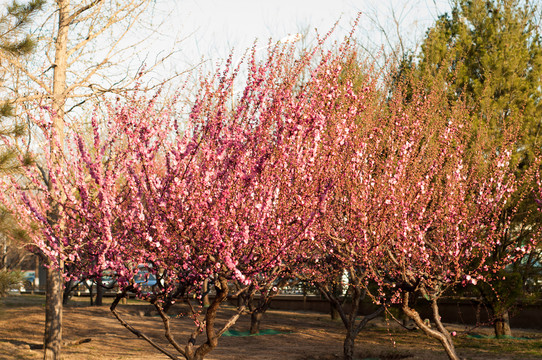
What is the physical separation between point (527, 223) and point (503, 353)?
3.90 m

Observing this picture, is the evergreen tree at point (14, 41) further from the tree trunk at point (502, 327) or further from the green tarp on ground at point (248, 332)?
the tree trunk at point (502, 327)

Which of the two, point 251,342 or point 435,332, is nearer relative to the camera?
point 435,332

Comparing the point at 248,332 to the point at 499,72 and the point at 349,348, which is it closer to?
the point at 349,348

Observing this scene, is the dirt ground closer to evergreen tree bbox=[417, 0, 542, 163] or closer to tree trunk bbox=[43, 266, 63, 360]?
tree trunk bbox=[43, 266, 63, 360]

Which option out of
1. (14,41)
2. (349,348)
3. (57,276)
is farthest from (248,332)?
(14,41)

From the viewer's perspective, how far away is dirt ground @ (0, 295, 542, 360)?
42.0 feet

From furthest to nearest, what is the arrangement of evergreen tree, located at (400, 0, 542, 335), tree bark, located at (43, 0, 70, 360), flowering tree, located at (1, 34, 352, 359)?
evergreen tree, located at (400, 0, 542, 335) < tree bark, located at (43, 0, 70, 360) < flowering tree, located at (1, 34, 352, 359)

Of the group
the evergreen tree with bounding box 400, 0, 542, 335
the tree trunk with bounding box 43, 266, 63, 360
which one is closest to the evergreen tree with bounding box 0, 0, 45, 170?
the tree trunk with bounding box 43, 266, 63, 360

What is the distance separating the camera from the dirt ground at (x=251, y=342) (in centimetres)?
1279

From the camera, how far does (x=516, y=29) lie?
15.4 metres

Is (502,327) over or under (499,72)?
under

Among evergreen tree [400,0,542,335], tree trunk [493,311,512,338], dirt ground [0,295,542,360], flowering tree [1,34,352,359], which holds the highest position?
evergreen tree [400,0,542,335]

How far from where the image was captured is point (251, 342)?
15.8 meters

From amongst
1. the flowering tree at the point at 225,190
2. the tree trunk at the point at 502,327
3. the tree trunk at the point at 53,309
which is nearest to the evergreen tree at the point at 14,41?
the flowering tree at the point at 225,190
